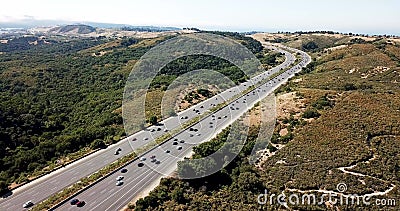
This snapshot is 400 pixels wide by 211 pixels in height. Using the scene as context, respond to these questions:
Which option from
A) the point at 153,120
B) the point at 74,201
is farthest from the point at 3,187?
the point at 153,120

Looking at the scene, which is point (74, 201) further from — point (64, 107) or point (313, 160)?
point (64, 107)

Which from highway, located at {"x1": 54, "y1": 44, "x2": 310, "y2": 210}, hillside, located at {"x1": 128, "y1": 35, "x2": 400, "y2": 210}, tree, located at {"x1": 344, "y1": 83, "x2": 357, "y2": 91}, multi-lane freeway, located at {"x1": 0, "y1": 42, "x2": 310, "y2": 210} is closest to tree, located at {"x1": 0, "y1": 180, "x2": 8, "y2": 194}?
multi-lane freeway, located at {"x1": 0, "y1": 42, "x2": 310, "y2": 210}

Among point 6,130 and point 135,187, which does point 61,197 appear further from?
point 6,130

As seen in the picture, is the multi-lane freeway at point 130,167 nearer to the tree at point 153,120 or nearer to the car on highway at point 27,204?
the car on highway at point 27,204

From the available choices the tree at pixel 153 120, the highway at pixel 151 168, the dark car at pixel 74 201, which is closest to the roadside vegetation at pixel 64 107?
the tree at pixel 153 120

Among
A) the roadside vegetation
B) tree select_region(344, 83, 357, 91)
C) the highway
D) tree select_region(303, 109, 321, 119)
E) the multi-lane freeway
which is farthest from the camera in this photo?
tree select_region(344, 83, 357, 91)

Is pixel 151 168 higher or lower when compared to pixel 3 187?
higher

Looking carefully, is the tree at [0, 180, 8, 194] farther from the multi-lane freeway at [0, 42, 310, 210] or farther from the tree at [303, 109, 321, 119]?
the tree at [303, 109, 321, 119]
